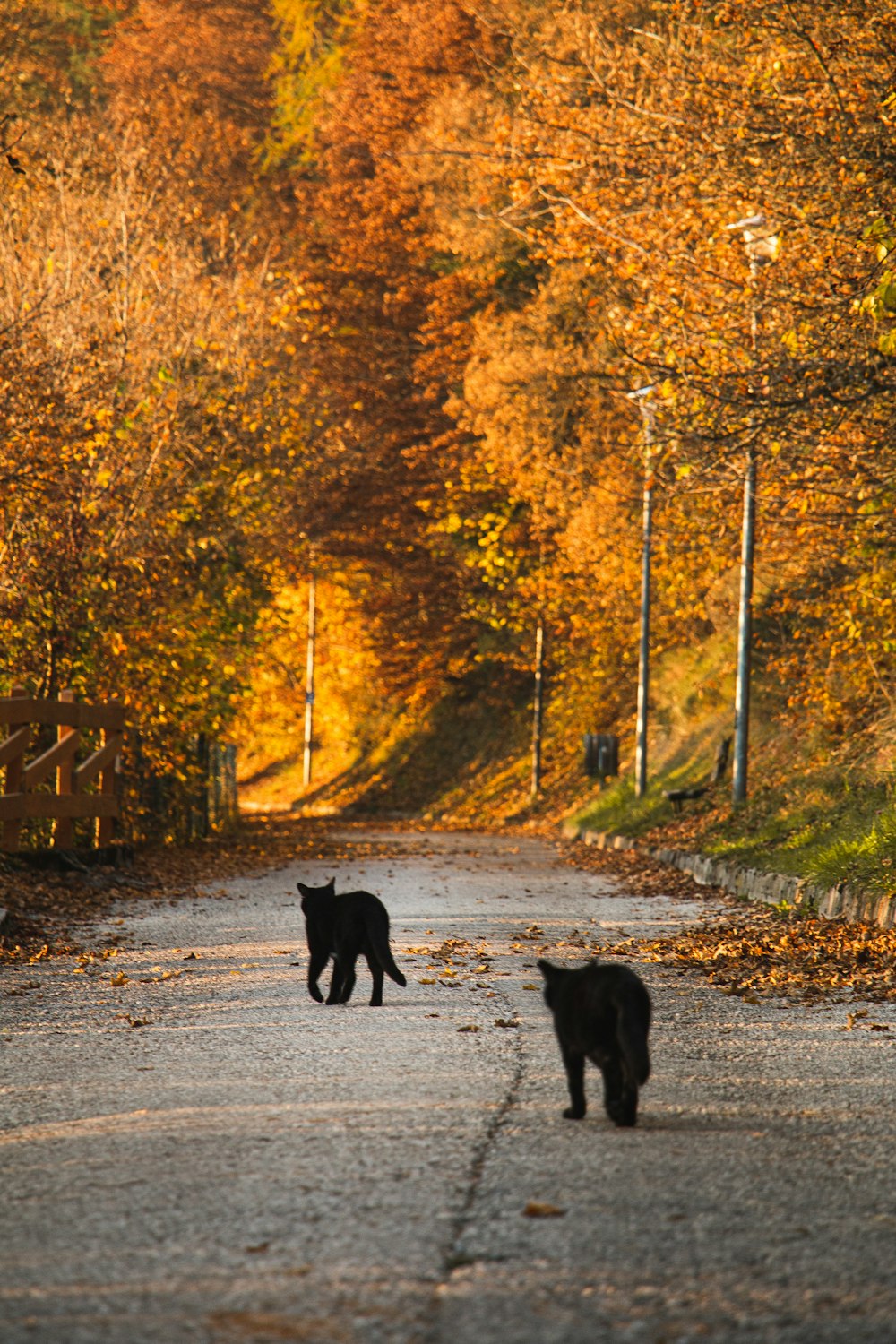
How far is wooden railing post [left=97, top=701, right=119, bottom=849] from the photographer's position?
56.9 feet

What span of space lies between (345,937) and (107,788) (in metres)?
9.37

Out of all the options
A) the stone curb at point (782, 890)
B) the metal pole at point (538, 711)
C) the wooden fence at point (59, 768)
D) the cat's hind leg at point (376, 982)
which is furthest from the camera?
the metal pole at point (538, 711)

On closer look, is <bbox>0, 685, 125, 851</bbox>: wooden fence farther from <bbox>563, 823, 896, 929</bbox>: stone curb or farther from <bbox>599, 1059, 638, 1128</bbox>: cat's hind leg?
<bbox>599, 1059, 638, 1128</bbox>: cat's hind leg

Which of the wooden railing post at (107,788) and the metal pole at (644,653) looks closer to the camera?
the wooden railing post at (107,788)

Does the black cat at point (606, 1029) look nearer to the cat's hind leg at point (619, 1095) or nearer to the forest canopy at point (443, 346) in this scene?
the cat's hind leg at point (619, 1095)

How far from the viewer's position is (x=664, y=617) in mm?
33250

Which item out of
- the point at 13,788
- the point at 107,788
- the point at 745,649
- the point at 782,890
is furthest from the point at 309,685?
the point at 782,890

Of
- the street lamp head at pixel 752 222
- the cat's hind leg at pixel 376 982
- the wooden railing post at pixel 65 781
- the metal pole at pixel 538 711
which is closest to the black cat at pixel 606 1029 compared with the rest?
the cat's hind leg at pixel 376 982

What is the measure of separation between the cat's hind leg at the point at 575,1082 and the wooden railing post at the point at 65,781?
428 inches

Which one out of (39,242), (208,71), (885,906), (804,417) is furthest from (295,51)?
(885,906)

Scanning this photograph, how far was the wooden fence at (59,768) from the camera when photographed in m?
14.6

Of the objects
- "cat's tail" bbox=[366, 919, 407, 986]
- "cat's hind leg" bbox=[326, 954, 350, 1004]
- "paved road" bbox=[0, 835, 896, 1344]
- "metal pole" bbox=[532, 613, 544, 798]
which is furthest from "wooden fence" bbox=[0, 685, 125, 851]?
"metal pole" bbox=[532, 613, 544, 798]

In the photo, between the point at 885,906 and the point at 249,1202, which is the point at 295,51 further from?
the point at 249,1202

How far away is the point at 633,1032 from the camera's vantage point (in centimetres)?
552
